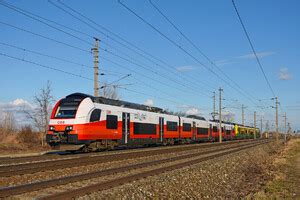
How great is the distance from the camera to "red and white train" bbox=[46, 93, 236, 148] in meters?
21.5

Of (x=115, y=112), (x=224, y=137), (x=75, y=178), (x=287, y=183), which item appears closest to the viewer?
(x=75, y=178)

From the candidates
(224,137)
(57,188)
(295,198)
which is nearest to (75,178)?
(57,188)

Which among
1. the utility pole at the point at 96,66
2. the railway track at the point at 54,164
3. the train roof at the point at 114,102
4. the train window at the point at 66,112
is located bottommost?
the railway track at the point at 54,164

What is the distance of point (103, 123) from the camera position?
23.5m

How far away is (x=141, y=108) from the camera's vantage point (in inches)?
1212

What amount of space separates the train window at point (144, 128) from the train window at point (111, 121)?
3386 mm

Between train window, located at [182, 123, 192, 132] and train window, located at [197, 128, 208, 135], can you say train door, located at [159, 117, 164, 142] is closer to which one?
train window, located at [182, 123, 192, 132]

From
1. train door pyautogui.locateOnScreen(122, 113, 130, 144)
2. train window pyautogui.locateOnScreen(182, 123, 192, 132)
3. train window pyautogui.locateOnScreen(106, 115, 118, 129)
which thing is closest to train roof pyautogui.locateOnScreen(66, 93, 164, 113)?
train door pyautogui.locateOnScreen(122, 113, 130, 144)

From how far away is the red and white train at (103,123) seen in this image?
21531 millimetres

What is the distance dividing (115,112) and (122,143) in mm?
2688

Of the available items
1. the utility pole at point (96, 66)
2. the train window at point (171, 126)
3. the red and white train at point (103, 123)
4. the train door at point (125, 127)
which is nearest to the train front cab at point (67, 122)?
the red and white train at point (103, 123)

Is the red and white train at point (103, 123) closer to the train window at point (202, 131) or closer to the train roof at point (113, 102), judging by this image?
the train roof at point (113, 102)

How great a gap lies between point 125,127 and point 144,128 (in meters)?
3.84

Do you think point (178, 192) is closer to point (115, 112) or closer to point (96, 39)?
point (115, 112)
